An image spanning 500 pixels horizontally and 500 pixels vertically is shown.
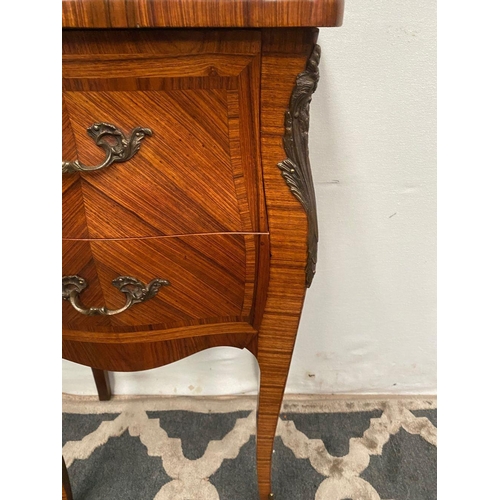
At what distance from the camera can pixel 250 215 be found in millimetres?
531

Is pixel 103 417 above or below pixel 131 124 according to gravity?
below

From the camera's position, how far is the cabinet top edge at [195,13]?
0.41 m

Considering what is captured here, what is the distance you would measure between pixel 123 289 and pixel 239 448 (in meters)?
0.55

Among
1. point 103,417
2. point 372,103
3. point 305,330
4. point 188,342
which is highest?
point 372,103

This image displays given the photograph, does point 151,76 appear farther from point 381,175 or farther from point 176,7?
point 381,175

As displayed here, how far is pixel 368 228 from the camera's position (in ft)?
3.08

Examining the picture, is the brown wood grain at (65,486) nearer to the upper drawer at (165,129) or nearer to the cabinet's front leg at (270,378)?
the cabinet's front leg at (270,378)

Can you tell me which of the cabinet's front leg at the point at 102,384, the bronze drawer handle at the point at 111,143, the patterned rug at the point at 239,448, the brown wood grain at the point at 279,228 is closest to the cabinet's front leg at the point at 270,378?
the brown wood grain at the point at 279,228

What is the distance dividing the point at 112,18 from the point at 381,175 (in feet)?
2.04

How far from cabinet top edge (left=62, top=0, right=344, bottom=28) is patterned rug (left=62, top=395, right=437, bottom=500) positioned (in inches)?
31.4

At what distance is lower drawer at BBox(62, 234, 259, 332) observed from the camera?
0.54 m

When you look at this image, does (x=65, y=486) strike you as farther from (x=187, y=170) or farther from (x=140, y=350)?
(x=187, y=170)

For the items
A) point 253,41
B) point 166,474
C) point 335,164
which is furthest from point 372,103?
point 166,474

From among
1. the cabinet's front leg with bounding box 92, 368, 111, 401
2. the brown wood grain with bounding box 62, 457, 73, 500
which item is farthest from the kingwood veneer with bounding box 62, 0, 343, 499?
the cabinet's front leg with bounding box 92, 368, 111, 401
